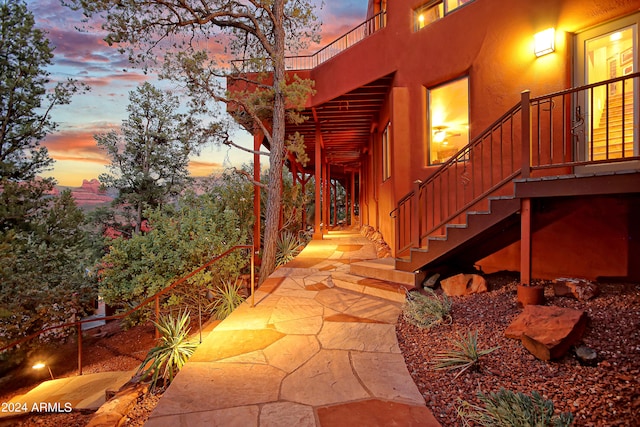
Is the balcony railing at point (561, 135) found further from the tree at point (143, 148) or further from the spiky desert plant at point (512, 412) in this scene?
the tree at point (143, 148)

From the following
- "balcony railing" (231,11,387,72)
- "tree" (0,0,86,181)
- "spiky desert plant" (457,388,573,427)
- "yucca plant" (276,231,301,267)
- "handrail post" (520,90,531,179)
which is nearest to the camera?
"spiky desert plant" (457,388,573,427)

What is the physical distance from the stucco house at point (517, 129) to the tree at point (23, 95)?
399 inches

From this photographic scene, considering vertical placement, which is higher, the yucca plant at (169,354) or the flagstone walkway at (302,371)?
the flagstone walkway at (302,371)

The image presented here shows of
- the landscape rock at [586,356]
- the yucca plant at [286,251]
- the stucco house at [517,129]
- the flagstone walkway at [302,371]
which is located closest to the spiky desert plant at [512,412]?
the flagstone walkway at [302,371]

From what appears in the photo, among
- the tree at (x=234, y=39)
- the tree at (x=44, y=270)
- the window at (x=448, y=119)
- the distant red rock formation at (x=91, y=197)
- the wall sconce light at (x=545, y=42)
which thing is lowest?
the tree at (x=44, y=270)

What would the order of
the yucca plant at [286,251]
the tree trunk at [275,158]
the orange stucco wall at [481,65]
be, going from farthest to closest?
the yucca plant at [286,251] < the tree trunk at [275,158] < the orange stucco wall at [481,65]

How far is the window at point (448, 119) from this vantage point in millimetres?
5582

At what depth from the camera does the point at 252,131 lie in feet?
27.8

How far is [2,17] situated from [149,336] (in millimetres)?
10472

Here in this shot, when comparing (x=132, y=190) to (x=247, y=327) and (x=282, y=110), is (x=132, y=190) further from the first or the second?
(x=247, y=327)

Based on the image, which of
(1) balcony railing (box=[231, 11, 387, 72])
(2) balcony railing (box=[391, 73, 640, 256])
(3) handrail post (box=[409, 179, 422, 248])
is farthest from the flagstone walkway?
(1) balcony railing (box=[231, 11, 387, 72])

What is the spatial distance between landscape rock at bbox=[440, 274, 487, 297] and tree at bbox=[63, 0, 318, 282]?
4.07 metres

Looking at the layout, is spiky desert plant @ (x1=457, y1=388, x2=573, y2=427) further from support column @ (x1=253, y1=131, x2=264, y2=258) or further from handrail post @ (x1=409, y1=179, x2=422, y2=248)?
support column @ (x1=253, y1=131, x2=264, y2=258)

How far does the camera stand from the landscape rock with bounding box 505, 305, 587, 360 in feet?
7.90
